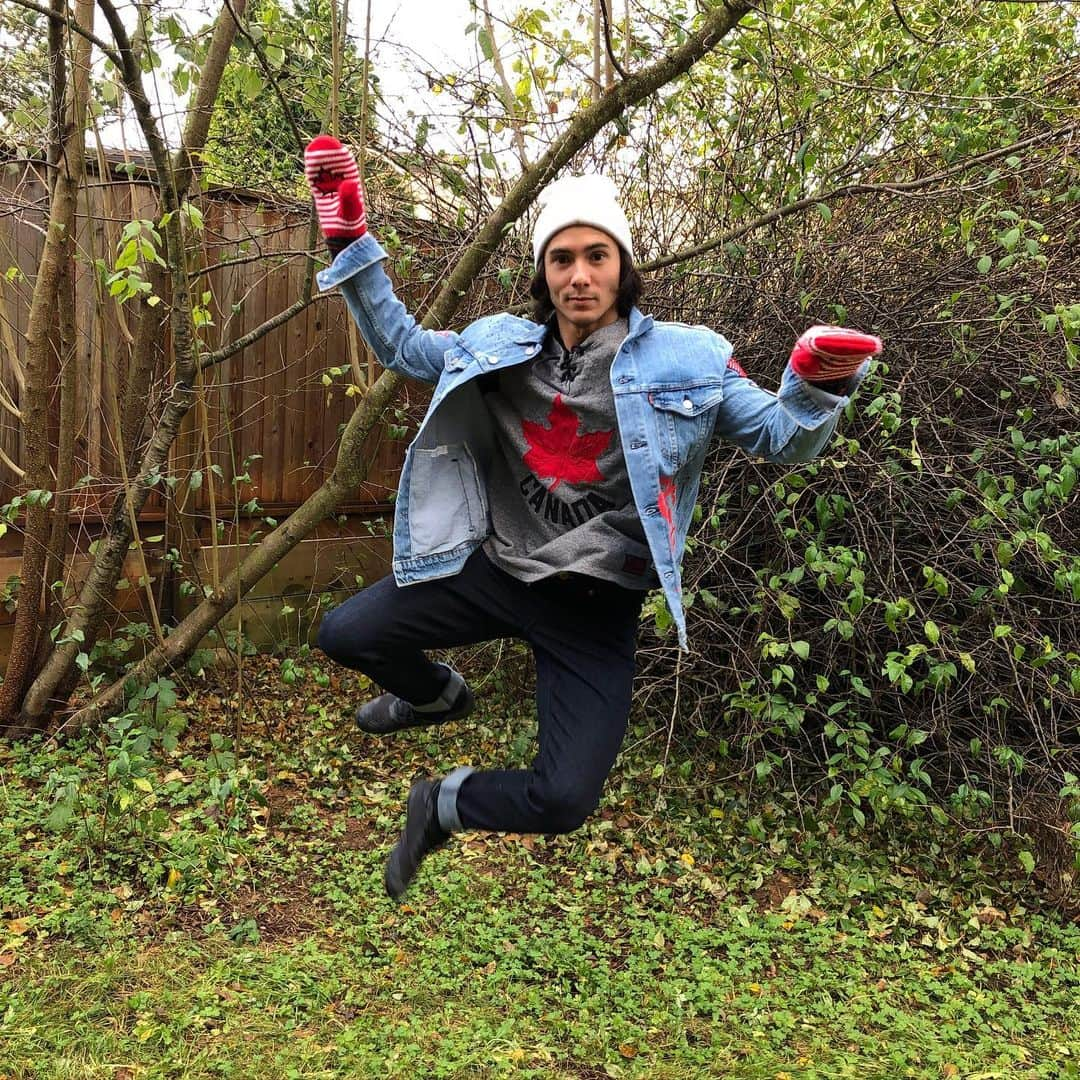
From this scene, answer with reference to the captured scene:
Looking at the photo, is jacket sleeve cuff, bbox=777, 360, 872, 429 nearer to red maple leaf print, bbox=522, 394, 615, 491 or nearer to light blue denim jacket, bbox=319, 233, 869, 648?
light blue denim jacket, bbox=319, 233, 869, 648

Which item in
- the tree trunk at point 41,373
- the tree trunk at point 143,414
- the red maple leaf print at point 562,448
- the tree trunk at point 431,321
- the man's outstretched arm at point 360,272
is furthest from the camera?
the tree trunk at point 143,414

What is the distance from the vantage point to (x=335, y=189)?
7.76ft

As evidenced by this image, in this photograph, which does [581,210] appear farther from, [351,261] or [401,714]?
[401,714]

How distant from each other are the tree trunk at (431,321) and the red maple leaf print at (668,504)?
58.7 inches

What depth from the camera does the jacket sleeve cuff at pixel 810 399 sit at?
2221mm

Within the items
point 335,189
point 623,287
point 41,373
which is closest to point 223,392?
point 41,373

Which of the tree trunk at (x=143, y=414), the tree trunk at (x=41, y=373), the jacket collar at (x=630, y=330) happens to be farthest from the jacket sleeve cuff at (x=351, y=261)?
the tree trunk at (x=41, y=373)

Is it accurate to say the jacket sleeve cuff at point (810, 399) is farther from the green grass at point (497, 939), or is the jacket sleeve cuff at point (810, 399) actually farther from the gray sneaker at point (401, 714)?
the green grass at point (497, 939)

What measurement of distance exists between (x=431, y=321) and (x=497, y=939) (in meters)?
2.39

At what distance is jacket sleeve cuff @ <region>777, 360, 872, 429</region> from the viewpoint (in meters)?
2.22

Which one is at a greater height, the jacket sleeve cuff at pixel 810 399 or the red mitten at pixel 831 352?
the red mitten at pixel 831 352

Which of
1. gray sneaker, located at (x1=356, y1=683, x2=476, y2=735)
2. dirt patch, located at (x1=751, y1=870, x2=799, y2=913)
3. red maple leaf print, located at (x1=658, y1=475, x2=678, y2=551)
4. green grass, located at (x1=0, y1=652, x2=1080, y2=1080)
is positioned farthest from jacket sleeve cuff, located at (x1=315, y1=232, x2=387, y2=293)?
dirt patch, located at (x1=751, y1=870, x2=799, y2=913)

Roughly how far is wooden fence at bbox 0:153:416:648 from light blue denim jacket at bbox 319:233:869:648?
1.50 metres

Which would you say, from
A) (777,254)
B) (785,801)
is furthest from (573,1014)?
(777,254)
